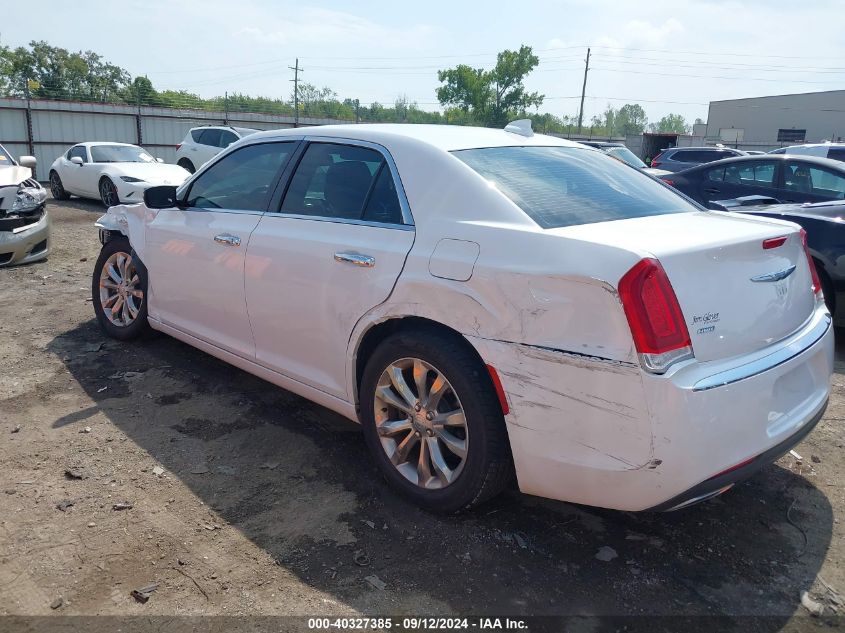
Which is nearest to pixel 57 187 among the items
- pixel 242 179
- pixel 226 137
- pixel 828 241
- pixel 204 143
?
pixel 204 143

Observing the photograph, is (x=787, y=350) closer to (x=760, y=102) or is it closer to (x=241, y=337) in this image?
(x=241, y=337)

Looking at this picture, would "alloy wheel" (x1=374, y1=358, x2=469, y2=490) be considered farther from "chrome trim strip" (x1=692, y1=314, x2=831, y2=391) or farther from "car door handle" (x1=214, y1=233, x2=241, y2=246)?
"car door handle" (x1=214, y1=233, x2=241, y2=246)

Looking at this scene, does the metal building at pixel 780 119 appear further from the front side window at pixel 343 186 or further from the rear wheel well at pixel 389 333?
the rear wheel well at pixel 389 333

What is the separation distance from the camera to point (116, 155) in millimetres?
14344

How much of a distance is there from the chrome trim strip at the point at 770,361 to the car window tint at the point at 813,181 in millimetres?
5527

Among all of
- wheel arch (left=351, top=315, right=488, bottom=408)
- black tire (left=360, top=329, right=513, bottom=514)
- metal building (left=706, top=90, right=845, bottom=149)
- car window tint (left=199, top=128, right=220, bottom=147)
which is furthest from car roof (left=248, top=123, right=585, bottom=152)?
metal building (left=706, top=90, right=845, bottom=149)

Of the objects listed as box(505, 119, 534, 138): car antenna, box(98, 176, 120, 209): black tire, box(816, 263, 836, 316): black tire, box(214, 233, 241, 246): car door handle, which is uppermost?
box(505, 119, 534, 138): car antenna

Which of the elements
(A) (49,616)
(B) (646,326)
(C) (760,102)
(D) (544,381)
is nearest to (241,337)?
(A) (49,616)

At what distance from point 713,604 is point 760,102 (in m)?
63.2

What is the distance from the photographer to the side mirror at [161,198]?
4.45 m

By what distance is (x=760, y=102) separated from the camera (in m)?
56.2

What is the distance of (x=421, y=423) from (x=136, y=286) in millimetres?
3048

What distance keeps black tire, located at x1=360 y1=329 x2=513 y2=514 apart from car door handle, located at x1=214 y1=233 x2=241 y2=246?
1311 millimetres

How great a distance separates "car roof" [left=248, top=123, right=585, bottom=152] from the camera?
3.29 meters
